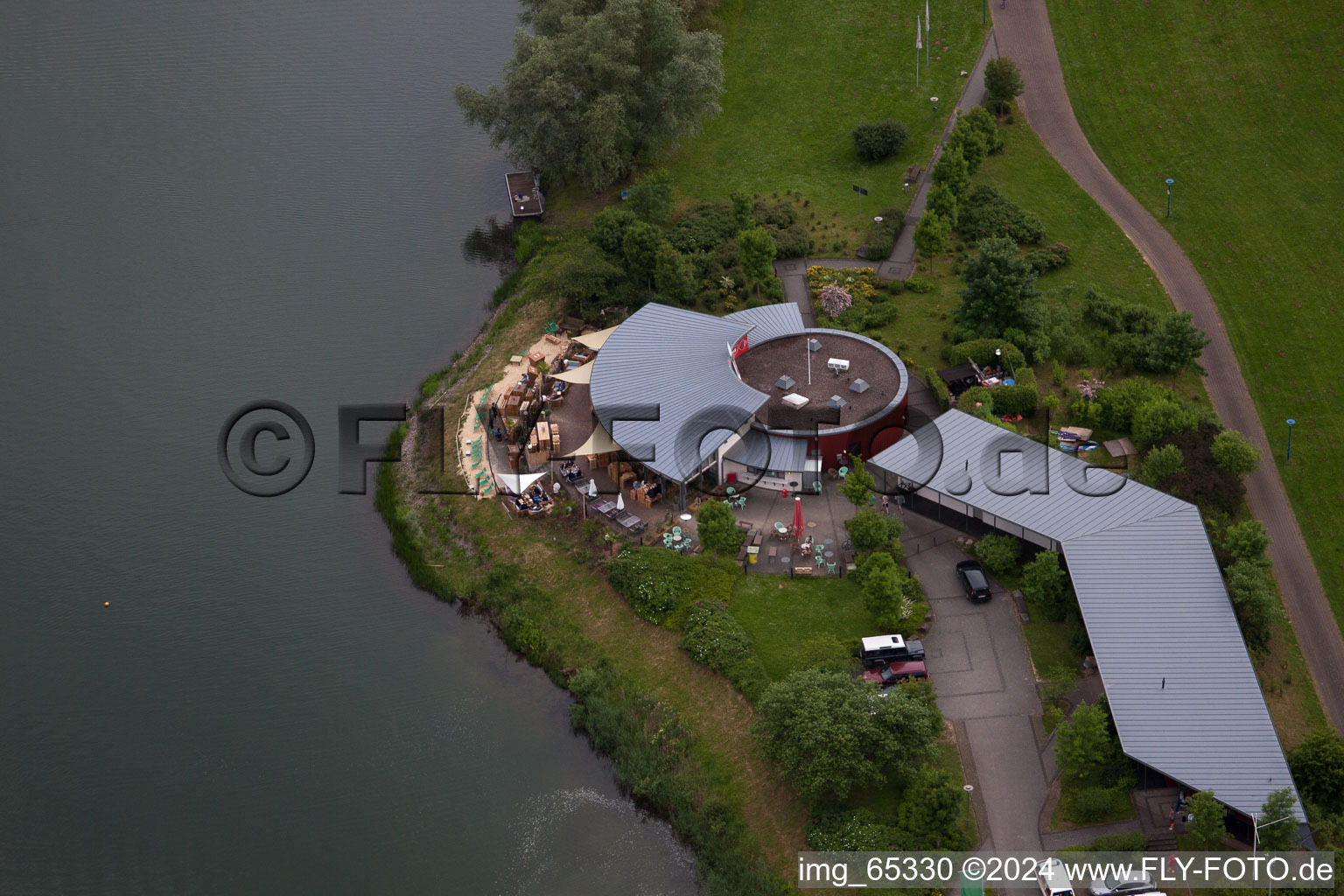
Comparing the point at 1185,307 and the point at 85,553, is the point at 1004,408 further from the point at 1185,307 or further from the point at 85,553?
the point at 85,553

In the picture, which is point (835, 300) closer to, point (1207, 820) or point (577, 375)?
point (577, 375)

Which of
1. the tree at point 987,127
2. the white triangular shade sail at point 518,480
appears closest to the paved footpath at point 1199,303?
the tree at point 987,127

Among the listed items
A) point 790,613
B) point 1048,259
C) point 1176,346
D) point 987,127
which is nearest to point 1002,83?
point 987,127

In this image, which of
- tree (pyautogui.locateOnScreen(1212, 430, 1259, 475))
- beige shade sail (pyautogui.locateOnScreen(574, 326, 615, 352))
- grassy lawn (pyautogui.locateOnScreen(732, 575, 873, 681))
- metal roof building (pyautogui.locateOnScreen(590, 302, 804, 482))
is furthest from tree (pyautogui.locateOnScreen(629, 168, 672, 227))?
tree (pyautogui.locateOnScreen(1212, 430, 1259, 475))

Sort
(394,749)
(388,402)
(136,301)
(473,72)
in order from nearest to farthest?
(394,749)
(388,402)
(136,301)
(473,72)

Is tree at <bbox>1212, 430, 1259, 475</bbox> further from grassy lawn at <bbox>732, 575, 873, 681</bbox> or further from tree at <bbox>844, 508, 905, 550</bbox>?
grassy lawn at <bbox>732, 575, 873, 681</bbox>

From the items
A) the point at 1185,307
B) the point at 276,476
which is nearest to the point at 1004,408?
the point at 1185,307

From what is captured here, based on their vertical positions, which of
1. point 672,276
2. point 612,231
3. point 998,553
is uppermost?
point 612,231
